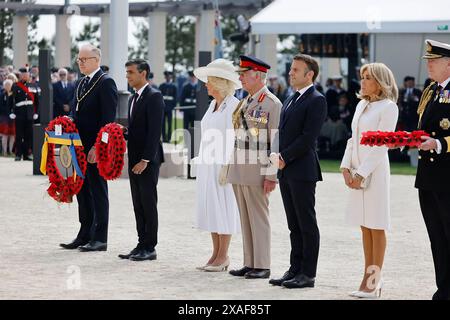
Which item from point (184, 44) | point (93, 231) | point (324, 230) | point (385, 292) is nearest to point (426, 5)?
point (324, 230)

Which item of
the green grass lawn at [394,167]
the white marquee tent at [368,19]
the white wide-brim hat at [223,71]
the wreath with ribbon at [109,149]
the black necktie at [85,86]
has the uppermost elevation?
the white marquee tent at [368,19]

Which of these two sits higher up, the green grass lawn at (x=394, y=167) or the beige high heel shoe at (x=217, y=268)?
the beige high heel shoe at (x=217, y=268)

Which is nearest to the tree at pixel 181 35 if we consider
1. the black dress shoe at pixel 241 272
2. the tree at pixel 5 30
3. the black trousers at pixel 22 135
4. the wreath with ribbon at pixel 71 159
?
the tree at pixel 5 30

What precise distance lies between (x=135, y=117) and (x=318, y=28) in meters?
13.1

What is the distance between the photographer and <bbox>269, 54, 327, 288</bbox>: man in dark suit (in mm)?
9039

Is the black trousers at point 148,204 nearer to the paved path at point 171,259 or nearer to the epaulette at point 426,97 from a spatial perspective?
the paved path at point 171,259

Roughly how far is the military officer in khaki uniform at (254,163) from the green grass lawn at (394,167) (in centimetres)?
1248

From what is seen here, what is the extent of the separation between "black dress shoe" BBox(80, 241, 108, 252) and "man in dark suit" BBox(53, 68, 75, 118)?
13.1 metres

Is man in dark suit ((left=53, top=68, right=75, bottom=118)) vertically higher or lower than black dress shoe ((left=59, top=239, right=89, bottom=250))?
higher

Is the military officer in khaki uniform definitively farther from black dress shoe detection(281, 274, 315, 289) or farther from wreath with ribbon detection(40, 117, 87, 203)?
wreath with ribbon detection(40, 117, 87, 203)

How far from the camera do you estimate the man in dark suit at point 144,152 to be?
419 inches

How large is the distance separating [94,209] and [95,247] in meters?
0.43

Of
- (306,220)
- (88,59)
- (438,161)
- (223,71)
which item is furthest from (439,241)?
(88,59)

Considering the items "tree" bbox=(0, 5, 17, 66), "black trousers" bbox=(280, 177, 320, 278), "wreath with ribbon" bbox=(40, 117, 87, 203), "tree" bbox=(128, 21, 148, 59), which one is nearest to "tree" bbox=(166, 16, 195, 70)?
"tree" bbox=(128, 21, 148, 59)
